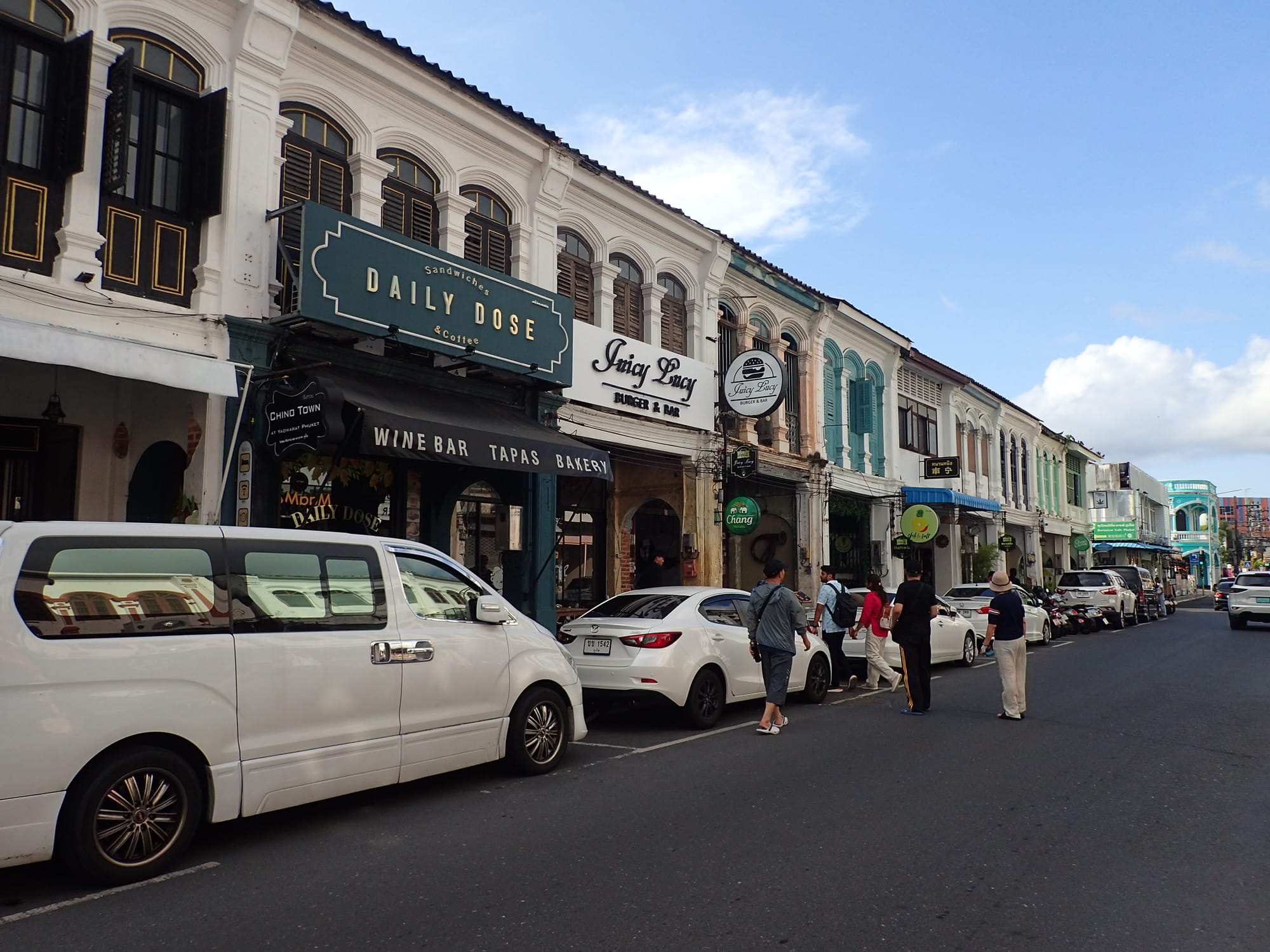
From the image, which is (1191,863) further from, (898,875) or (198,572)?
(198,572)

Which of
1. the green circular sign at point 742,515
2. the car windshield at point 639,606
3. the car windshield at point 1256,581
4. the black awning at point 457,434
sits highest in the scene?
the black awning at point 457,434

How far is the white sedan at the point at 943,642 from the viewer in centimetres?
1413

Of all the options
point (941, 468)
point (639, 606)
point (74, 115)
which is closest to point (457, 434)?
point (639, 606)

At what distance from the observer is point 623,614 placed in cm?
1019

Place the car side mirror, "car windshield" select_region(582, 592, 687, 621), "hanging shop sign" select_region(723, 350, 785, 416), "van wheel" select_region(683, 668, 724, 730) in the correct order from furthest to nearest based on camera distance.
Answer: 1. "hanging shop sign" select_region(723, 350, 785, 416)
2. "car windshield" select_region(582, 592, 687, 621)
3. "van wheel" select_region(683, 668, 724, 730)
4. the car side mirror

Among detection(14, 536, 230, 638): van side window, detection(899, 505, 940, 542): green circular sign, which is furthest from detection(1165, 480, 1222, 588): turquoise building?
detection(14, 536, 230, 638): van side window

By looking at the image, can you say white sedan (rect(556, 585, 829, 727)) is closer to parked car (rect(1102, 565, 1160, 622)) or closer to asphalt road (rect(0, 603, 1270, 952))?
asphalt road (rect(0, 603, 1270, 952))

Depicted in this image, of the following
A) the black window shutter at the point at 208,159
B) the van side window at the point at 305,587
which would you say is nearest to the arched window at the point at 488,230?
the black window shutter at the point at 208,159

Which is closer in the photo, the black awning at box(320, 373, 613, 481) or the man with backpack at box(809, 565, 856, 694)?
the black awning at box(320, 373, 613, 481)

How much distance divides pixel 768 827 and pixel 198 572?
387cm

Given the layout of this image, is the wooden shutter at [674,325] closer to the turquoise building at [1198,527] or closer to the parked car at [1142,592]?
the parked car at [1142,592]

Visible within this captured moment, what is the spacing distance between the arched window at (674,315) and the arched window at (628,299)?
1.68ft

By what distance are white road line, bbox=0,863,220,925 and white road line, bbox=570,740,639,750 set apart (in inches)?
163

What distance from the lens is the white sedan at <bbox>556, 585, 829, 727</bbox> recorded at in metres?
9.54
